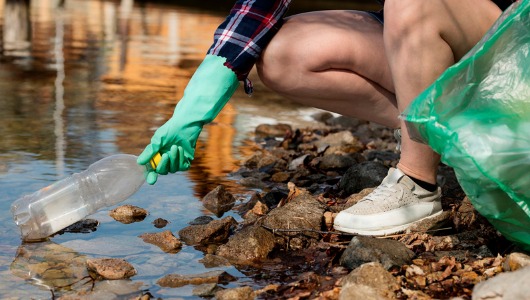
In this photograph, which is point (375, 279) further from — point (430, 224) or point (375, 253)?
point (430, 224)

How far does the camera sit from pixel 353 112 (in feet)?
13.0

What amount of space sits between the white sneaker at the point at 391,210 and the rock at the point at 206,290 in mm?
697

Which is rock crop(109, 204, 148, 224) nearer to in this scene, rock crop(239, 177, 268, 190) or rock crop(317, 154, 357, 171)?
rock crop(239, 177, 268, 190)

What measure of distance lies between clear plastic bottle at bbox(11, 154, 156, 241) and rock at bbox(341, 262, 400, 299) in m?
0.98

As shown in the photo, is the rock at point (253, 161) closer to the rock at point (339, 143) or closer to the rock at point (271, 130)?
the rock at point (339, 143)

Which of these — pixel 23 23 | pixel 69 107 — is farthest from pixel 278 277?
pixel 23 23

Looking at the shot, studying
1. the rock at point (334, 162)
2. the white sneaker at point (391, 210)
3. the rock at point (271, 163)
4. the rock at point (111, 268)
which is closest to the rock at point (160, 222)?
the rock at point (111, 268)

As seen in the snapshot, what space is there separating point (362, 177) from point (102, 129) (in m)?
2.05

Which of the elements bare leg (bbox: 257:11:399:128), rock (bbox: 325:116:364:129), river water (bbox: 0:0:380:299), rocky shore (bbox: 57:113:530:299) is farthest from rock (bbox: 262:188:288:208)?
rock (bbox: 325:116:364:129)

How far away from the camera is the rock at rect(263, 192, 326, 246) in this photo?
11.1 ft

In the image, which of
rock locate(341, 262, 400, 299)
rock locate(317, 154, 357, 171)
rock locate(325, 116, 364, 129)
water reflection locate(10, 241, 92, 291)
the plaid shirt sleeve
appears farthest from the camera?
rock locate(325, 116, 364, 129)

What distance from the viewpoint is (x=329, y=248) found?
326 cm

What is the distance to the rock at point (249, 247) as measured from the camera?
3170mm

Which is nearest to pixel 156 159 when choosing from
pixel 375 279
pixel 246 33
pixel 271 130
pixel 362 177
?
pixel 246 33
